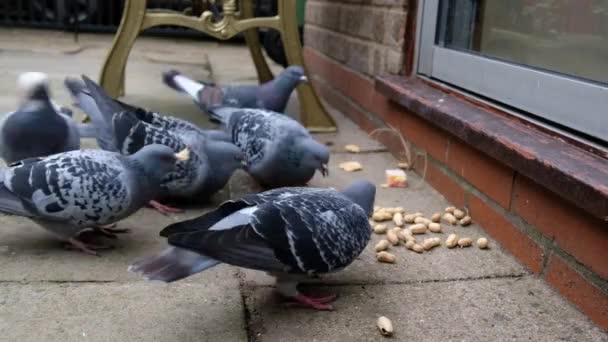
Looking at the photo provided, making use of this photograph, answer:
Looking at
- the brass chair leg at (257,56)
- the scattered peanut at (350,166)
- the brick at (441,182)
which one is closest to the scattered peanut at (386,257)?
the brick at (441,182)

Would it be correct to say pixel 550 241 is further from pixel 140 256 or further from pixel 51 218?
pixel 51 218

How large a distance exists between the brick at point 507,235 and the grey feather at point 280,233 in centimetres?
63

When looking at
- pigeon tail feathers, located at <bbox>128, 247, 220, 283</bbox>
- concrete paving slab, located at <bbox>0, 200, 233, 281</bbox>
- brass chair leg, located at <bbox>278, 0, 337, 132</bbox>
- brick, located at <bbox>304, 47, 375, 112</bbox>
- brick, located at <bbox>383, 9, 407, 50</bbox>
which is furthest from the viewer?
brick, located at <bbox>304, 47, 375, 112</bbox>

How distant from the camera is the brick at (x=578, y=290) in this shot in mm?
1879

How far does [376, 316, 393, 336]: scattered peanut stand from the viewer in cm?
183

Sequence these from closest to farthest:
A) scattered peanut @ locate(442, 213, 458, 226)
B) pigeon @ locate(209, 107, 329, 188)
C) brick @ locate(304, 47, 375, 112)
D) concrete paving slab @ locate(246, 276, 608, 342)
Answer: concrete paving slab @ locate(246, 276, 608, 342)
scattered peanut @ locate(442, 213, 458, 226)
pigeon @ locate(209, 107, 329, 188)
brick @ locate(304, 47, 375, 112)

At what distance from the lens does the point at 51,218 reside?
7.12ft

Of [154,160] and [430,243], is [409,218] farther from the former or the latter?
[154,160]

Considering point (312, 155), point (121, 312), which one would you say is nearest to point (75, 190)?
point (121, 312)

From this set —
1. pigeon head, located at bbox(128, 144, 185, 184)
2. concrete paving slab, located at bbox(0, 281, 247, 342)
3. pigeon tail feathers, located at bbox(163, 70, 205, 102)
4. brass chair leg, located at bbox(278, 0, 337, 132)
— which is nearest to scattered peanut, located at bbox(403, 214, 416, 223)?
concrete paving slab, located at bbox(0, 281, 247, 342)

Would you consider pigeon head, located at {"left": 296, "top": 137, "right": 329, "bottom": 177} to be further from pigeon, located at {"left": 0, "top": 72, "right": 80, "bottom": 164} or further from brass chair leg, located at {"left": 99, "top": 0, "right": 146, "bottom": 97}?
brass chair leg, located at {"left": 99, "top": 0, "right": 146, "bottom": 97}

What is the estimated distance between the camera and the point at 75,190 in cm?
215

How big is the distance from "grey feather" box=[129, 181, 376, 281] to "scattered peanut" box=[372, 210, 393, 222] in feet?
1.92

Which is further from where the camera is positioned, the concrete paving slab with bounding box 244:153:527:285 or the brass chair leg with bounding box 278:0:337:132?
the brass chair leg with bounding box 278:0:337:132
